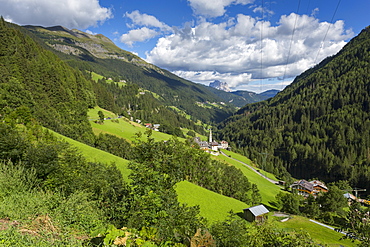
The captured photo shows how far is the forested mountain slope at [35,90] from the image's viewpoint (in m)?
47.4

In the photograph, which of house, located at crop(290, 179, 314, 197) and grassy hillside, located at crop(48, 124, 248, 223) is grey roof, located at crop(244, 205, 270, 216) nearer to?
grassy hillside, located at crop(48, 124, 248, 223)

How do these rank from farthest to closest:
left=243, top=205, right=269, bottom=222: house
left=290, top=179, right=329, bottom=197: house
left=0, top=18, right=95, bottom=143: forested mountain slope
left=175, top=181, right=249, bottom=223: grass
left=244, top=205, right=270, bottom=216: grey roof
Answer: left=290, top=179, right=329, bottom=197: house
left=0, top=18, right=95, bottom=143: forested mountain slope
left=244, top=205, right=270, bottom=216: grey roof
left=243, top=205, right=269, bottom=222: house
left=175, top=181, right=249, bottom=223: grass

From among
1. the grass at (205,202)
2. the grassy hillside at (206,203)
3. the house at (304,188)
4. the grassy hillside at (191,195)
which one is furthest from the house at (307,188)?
the grassy hillside at (191,195)

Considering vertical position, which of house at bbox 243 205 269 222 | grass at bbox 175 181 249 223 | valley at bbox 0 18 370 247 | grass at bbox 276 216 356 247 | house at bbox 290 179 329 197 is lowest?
house at bbox 290 179 329 197

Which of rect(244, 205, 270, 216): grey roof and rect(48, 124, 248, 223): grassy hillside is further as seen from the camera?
A: rect(244, 205, 270, 216): grey roof

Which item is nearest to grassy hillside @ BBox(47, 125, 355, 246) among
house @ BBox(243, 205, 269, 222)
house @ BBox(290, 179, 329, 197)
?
house @ BBox(243, 205, 269, 222)

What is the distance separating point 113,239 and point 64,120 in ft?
211

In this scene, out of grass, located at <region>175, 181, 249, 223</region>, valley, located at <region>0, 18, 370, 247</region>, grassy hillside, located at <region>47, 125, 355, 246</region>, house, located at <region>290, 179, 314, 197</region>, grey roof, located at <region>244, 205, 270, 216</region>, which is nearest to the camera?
valley, located at <region>0, 18, 370, 247</region>

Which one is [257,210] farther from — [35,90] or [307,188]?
[307,188]

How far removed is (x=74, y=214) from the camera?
9.79 meters

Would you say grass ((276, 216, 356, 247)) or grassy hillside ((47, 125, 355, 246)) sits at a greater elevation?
grassy hillside ((47, 125, 355, 246))

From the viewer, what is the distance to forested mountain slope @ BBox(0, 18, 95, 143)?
47.4 meters

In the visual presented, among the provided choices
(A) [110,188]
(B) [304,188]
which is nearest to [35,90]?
(A) [110,188]

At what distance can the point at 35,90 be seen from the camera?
65.9 m
